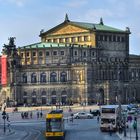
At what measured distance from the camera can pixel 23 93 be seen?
18938cm

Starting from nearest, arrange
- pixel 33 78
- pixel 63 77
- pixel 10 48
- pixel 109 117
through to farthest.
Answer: pixel 109 117 → pixel 63 77 → pixel 33 78 → pixel 10 48

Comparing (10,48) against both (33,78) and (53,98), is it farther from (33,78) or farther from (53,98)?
(53,98)

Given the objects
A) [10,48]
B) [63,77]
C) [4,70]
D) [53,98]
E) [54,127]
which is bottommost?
[54,127]

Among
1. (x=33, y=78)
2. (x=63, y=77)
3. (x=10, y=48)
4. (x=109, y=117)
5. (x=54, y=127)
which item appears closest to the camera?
(x=54, y=127)

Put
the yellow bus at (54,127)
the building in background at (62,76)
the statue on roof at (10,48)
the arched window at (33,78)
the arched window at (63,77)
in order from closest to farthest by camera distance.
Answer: the yellow bus at (54,127)
the building in background at (62,76)
the arched window at (63,77)
the arched window at (33,78)
the statue on roof at (10,48)

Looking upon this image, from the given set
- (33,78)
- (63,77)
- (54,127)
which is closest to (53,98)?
(63,77)

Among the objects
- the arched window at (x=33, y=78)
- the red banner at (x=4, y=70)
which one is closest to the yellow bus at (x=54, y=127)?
the arched window at (x=33, y=78)

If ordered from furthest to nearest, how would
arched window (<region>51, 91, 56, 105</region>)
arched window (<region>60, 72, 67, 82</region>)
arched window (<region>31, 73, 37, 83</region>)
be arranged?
arched window (<region>31, 73, 37, 83</region>), arched window (<region>60, 72, 67, 82</region>), arched window (<region>51, 91, 56, 105</region>)

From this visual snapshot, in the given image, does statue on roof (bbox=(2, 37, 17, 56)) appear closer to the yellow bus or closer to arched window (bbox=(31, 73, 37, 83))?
arched window (bbox=(31, 73, 37, 83))

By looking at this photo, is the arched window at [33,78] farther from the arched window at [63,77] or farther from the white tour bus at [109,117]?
the white tour bus at [109,117]

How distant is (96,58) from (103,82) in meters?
10.5

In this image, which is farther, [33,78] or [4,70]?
[4,70]

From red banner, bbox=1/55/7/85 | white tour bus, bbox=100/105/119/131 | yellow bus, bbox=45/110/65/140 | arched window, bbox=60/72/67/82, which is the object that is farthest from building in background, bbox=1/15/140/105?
yellow bus, bbox=45/110/65/140

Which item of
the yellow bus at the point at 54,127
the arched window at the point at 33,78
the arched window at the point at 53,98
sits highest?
the arched window at the point at 33,78
